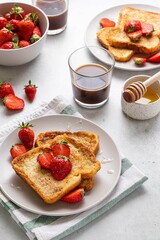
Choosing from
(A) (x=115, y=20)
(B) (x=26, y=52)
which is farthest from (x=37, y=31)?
(A) (x=115, y=20)

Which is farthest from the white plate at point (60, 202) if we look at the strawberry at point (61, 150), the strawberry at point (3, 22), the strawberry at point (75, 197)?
the strawberry at point (3, 22)

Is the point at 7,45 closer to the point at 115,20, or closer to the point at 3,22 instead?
the point at 3,22

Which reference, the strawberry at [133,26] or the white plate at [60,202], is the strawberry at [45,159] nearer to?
the white plate at [60,202]

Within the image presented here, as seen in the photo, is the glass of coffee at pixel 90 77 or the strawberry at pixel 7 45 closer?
the glass of coffee at pixel 90 77

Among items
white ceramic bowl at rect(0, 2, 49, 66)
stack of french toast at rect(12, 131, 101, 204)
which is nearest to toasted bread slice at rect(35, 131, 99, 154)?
stack of french toast at rect(12, 131, 101, 204)

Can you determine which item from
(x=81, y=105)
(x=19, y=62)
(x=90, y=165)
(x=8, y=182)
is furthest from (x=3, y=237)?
(x=19, y=62)
